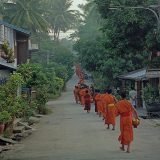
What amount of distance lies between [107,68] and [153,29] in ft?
40.0

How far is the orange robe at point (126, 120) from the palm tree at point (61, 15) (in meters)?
71.6

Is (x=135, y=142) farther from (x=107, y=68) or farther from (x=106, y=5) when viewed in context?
(x=107, y=68)

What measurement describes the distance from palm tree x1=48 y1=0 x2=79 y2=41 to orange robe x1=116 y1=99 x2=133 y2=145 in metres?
71.6

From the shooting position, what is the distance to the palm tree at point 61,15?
281 ft

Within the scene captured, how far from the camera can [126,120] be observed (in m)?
14.0

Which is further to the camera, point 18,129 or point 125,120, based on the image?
point 18,129

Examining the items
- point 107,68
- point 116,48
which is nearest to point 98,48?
point 107,68

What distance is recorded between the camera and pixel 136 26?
3178 centimetres

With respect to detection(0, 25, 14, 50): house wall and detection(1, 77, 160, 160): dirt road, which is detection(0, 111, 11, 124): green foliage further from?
detection(0, 25, 14, 50): house wall

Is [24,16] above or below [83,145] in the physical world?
above

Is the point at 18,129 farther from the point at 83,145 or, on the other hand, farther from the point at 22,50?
the point at 22,50

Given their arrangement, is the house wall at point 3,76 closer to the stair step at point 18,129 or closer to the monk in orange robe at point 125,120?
the stair step at point 18,129

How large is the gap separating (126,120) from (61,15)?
2863 inches

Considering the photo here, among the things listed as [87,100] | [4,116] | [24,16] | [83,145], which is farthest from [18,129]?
[24,16]
